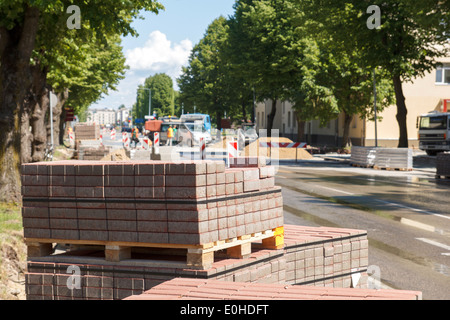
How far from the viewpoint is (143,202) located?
6465mm

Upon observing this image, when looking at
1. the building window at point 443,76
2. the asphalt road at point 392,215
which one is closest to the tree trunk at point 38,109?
the asphalt road at point 392,215

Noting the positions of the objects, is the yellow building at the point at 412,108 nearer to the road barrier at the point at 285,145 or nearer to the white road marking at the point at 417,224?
the road barrier at the point at 285,145

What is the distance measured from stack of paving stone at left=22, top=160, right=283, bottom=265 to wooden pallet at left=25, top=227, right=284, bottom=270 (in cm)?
3

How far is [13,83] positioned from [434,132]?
112 feet

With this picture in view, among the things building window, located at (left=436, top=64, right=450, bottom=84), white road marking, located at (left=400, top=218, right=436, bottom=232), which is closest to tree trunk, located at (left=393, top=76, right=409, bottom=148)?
building window, located at (left=436, top=64, right=450, bottom=84)

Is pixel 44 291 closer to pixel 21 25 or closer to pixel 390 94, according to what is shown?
pixel 21 25

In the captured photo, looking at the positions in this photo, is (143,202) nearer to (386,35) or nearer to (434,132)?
(386,35)

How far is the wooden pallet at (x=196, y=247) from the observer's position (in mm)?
6312

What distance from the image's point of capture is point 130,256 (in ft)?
22.2

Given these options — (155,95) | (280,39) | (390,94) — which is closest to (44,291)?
(390,94)

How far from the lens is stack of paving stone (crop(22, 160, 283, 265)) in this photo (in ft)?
20.7

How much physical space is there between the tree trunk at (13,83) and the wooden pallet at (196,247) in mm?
8089

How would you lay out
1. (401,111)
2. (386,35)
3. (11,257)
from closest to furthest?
(11,257) < (386,35) < (401,111)

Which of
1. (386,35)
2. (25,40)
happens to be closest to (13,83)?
(25,40)
